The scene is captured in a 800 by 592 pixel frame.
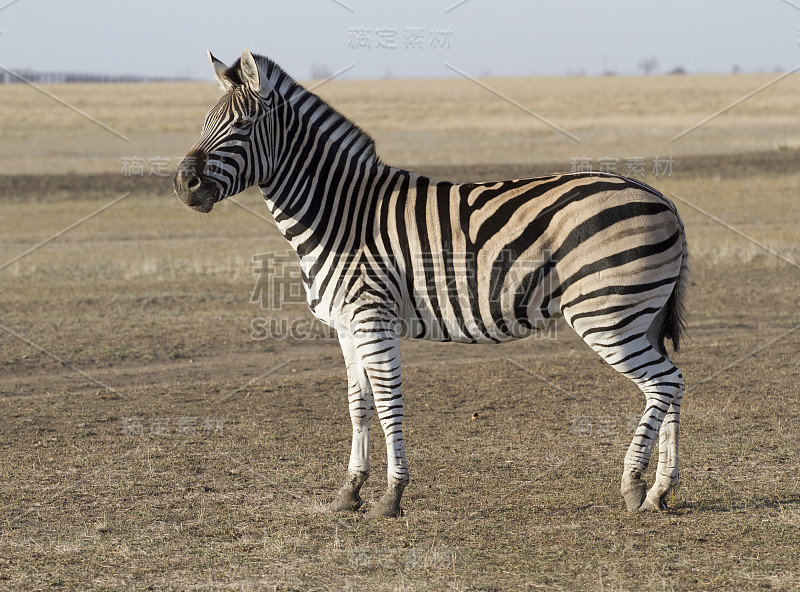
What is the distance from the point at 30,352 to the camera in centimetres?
1101

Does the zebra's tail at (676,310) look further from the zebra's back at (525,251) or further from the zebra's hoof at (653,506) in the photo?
the zebra's hoof at (653,506)

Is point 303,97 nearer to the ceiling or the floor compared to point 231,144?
nearer to the ceiling

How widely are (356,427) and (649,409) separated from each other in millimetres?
2000

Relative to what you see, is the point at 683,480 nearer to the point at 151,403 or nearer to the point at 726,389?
the point at 726,389

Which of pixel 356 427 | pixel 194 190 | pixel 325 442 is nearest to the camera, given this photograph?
pixel 194 190

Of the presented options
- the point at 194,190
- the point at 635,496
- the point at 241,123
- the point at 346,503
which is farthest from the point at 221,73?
the point at 635,496

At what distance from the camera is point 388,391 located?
594cm

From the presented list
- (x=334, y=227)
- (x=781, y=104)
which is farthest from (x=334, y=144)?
(x=781, y=104)

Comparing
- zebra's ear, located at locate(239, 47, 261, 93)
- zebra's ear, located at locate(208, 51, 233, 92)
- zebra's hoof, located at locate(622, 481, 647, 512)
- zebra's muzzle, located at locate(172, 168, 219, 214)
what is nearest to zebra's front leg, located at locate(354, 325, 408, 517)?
zebra's muzzle, located at locate(172, 168, 219, 214)

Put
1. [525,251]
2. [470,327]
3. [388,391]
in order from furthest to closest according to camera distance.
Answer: [470,327] < [388,391] < [525,251]

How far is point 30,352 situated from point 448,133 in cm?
3288

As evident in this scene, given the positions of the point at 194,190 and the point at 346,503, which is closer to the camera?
the point at 194,190

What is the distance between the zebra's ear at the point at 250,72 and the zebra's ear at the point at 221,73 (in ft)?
0.42

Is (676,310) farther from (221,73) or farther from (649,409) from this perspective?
(221,73)
